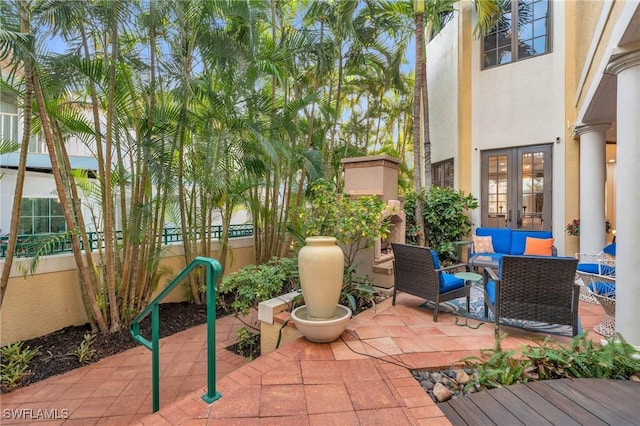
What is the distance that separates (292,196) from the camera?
6.52 meters

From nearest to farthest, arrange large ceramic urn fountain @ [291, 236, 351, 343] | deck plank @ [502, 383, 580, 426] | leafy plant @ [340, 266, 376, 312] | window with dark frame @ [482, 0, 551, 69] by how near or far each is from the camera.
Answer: deck plank @ [502, 383, 580, 426], large ceramic urn fountain @ [291, 236, 351, 343], leafy plant @ [340, 266, 376, 312], window with dark frame @ [482, 0, 551, 69]

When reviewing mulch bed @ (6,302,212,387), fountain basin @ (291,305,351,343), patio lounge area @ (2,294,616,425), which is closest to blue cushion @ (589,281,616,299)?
patio lounge area @ (2,294,616,425)

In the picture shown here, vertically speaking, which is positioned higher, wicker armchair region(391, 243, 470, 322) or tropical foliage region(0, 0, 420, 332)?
tropical foliage region(0, 0, 420, 332)

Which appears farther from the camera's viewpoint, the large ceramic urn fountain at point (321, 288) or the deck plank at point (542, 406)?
the large ceramic urn fountain at point (321, 288)

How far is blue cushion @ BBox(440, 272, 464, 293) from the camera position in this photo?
3658 millimetres

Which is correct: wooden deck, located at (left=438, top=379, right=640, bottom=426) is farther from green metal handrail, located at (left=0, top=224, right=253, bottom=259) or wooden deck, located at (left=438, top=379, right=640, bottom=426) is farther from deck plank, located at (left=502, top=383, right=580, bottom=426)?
green metal handrail, located at (left=0, top=224, right=253, bottom=259)

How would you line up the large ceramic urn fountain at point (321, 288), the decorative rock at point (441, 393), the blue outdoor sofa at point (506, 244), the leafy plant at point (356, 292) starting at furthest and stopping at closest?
the blue outdoor sofa at point (506, 244)
the leafy plant at point (356, 292)
the large ceramic urn fountain at point (321, 288)
the decorative rock at point (441, 393)

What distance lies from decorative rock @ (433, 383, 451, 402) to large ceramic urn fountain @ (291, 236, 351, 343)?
3.13 ft

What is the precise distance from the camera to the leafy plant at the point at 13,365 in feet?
10.1

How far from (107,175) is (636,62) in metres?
5.23

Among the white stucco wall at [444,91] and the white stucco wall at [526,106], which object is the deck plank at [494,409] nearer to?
the white stucco wall at [526,106]

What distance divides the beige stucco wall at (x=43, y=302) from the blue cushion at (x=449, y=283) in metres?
4.57

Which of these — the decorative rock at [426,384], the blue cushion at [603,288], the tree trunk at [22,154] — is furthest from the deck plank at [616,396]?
the tree trunk at [22,154]

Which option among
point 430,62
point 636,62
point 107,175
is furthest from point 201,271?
point 430,62
